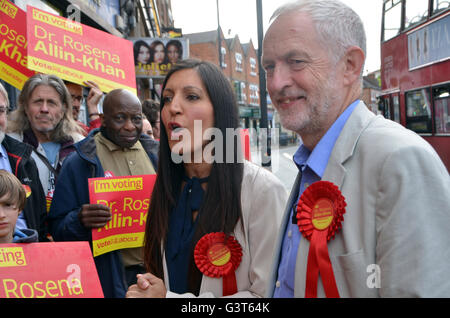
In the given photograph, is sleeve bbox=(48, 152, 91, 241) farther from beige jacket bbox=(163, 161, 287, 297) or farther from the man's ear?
the man's ear

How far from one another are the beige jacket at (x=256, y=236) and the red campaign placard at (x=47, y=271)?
601 mm

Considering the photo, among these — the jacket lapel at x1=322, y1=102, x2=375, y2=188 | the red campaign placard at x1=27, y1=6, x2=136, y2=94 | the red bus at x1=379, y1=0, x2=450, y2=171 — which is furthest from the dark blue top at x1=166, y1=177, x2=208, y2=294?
the red bus at x1=379, y1=0, x2=450, y2=171

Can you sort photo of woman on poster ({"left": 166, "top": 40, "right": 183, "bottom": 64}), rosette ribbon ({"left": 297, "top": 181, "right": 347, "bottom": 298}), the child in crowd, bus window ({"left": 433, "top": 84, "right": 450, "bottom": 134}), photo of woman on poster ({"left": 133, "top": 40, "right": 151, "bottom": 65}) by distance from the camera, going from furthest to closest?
photo of woman on poster ({"left": 133, "top": 40, "right": 151, "bottom": 65}), photo of woman on poster ({"left": 166, "top": 40, "right": 183, "bottom": 64}), bus window ({"left": 433, "top": 84, "right": 450, "bottom": 134}), the child in crowd, rosette ribbon ({"left": 297, "top": 181, "right": 347, "bottom": 298})

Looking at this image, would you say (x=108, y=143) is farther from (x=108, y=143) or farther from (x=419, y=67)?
(x=419, y=67)

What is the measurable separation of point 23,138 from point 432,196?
10.1ft

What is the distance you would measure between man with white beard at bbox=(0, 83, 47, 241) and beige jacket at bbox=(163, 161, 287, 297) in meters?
1.43

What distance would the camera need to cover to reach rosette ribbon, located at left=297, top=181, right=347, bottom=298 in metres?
1.11

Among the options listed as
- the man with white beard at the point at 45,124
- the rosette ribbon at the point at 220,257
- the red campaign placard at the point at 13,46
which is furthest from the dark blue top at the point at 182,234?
the red campaign placard at the point at 13,46

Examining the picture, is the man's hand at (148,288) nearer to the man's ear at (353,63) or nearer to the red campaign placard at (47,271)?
the red campaign placard at (47,271)

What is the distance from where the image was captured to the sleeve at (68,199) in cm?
253

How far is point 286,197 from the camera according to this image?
1714 mm

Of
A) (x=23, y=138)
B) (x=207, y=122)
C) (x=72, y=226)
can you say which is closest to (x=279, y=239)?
(x=207, y=122)

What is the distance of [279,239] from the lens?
142cm
